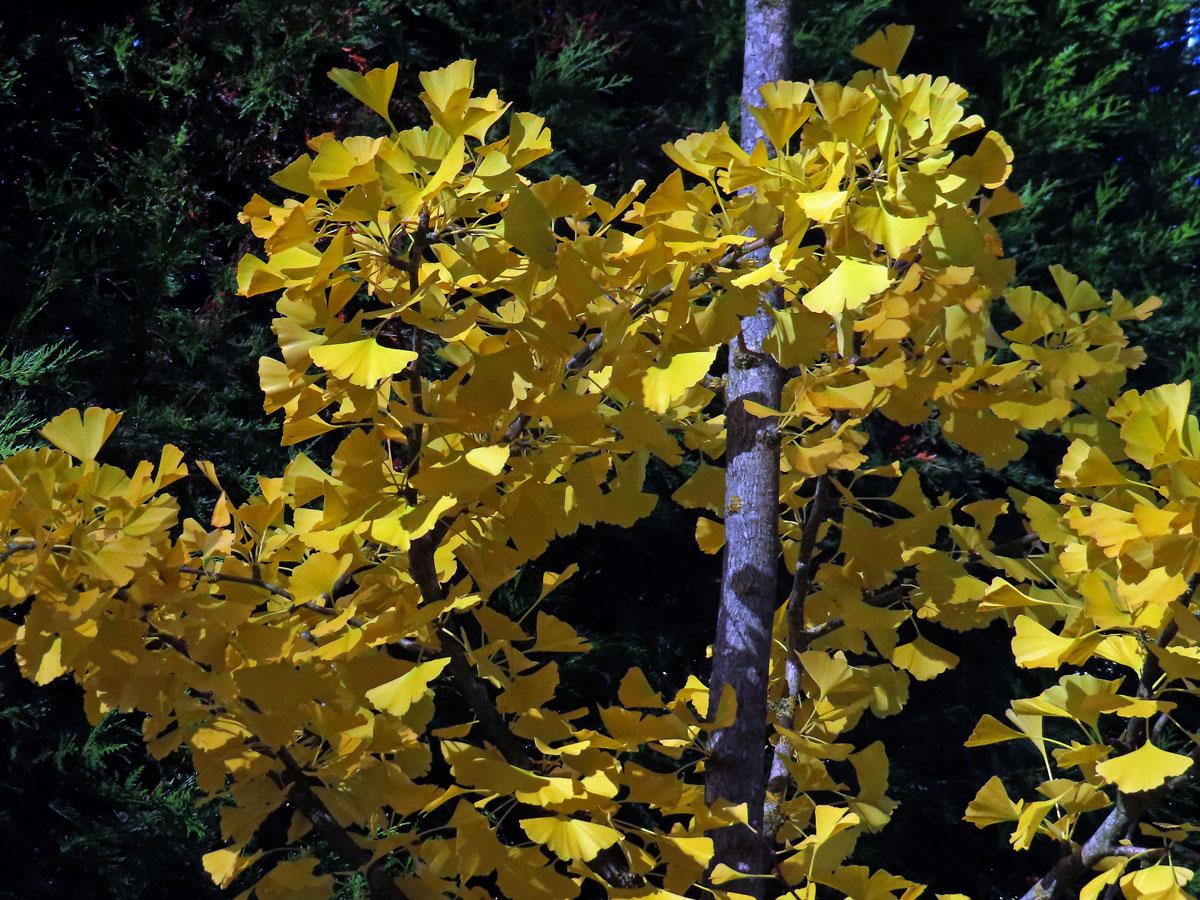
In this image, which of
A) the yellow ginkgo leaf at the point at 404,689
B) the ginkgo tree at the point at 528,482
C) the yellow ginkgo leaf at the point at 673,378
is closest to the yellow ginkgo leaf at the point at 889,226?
the ginkgo tree at the point at 528,482

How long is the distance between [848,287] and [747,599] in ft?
1.33

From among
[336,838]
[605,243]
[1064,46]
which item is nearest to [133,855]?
[336,838]

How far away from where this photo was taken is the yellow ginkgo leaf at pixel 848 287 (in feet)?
2.18

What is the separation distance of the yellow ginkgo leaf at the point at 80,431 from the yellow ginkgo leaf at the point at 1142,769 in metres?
0.73

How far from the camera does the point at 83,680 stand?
753 millimetres

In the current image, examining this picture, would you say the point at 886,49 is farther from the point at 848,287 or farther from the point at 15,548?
the point at 15,548

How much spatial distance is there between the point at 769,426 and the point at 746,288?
299mm

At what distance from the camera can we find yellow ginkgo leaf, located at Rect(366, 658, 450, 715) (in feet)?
2.37

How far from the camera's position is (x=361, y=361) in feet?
2.13

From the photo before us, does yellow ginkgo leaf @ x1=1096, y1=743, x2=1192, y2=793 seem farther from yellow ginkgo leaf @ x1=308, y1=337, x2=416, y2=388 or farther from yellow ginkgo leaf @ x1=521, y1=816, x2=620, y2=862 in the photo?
yellow ginkgo leaf @ x1=308, y1=337, x2=416, y2=388

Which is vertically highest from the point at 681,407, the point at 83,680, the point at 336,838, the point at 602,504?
the point at 681,407

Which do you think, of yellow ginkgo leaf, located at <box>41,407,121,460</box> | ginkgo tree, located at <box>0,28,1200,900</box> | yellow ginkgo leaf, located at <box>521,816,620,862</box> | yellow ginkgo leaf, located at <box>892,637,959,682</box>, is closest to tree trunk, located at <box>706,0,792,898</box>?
ginkgo tree, located at <box>0,28,1200,900</box>

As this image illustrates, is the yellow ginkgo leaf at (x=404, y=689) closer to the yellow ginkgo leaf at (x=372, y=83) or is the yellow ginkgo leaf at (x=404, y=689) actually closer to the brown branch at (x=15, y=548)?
the brown branch at (x=15, y=548)

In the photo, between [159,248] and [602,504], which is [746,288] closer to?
[602,504]
